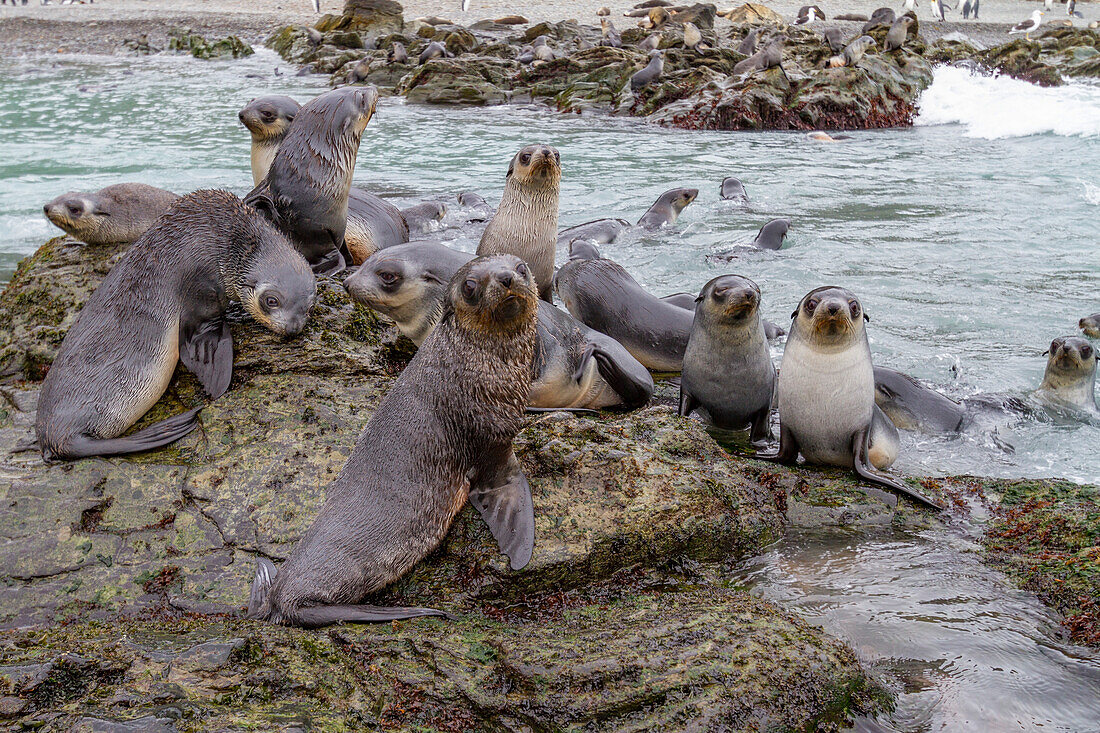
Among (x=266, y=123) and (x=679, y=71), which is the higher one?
(x=679, y=71)

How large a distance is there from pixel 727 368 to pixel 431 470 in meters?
2.54

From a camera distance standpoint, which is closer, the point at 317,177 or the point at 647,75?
the point at 317,177

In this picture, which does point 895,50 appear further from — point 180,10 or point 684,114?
point 180,10

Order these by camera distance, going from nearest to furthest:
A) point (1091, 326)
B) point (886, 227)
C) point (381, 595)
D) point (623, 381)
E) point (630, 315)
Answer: point (381, 595)
point (623, 381)
point (630, 315)
point (1091, 326)
point (886, 227)

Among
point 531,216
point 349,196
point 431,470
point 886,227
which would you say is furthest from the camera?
point 886,227

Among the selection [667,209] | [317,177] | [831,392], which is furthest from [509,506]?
[667,209]

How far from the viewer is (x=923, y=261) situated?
10641 millimetres

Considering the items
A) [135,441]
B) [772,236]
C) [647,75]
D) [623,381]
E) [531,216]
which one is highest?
[647,75]

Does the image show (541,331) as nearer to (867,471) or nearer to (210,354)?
(210,354)

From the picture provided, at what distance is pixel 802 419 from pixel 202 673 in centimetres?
364

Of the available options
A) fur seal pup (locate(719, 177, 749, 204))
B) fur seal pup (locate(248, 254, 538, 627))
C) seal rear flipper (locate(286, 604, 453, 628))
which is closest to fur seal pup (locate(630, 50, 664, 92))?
fur seal pup (locate(719, 177, 749, 204))

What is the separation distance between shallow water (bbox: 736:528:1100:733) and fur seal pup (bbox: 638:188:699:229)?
25.1 ft

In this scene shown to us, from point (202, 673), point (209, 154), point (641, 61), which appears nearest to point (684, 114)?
point (641, 61)

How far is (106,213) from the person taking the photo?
6.16 meters
